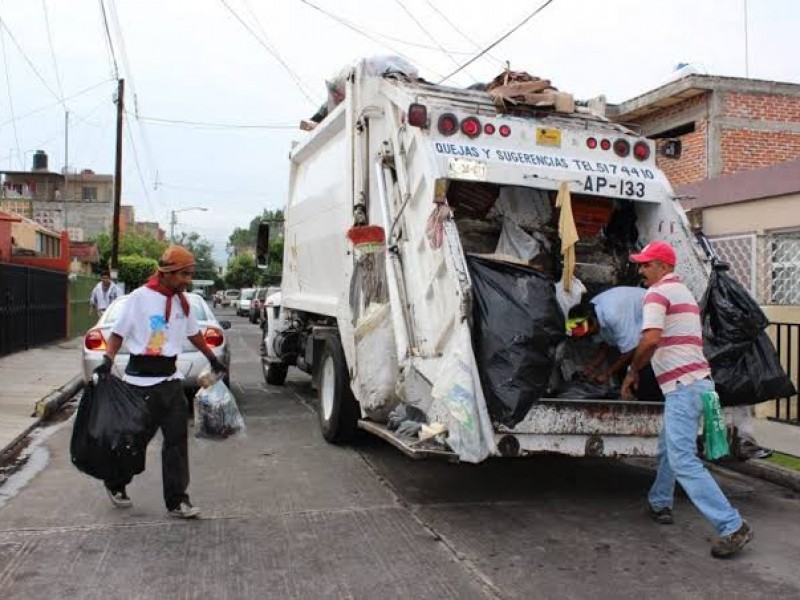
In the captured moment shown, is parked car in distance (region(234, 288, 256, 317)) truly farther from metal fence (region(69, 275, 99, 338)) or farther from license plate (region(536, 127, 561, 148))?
license plate (region(536, 127, 561, 148))

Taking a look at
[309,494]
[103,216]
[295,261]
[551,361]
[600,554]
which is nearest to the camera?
[600,554]

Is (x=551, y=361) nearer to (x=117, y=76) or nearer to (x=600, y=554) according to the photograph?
(x=600, y=554)

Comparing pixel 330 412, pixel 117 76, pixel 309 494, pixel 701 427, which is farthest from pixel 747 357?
pixel 117 76

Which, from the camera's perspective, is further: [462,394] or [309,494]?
[309,494]

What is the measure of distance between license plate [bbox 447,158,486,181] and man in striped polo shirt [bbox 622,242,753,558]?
1.30 m

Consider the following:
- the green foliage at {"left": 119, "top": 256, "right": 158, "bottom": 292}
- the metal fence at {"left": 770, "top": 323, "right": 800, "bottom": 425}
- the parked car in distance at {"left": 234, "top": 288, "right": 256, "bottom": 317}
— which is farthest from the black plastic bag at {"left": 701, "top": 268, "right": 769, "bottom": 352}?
the green foliage at {"left": 119, "top": 256, "right": 158, "bottom": 292}

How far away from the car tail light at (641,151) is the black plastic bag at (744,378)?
5.76 feet

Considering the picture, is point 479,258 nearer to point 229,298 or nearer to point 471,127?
point 471,127

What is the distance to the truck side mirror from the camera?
11565 millimetres

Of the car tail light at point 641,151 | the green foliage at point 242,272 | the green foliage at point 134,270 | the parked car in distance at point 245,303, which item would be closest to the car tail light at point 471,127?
the car tail light at point 641,151

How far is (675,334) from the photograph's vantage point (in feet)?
15.6

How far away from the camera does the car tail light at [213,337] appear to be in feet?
30.7

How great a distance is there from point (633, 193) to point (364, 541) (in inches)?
129

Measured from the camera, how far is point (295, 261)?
975cm
